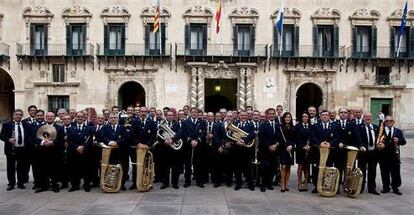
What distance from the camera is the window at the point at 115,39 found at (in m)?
28.8

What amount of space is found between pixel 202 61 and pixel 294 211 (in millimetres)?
20989

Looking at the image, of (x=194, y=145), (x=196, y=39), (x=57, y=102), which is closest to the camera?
(x=194, y=145)

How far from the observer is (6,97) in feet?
109

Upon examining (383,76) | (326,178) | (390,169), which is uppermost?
(383,76)

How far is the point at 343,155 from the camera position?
10336mm

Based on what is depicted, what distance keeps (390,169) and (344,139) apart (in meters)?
1.31

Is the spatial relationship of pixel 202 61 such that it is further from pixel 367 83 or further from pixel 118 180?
pixel 118 180

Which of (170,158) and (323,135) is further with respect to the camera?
(170,158)

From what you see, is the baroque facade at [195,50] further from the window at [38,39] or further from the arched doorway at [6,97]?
the arched doorway at [6,97]

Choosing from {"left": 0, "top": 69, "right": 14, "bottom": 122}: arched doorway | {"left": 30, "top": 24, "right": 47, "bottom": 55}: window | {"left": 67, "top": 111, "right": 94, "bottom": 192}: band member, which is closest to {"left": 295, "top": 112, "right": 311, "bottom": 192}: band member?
{"left": 67, "top": 111, "right": 94, "bottom": 192}: band member

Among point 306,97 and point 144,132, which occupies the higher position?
point 306,97

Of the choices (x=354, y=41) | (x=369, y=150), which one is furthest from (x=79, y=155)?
(x=354, y=41)

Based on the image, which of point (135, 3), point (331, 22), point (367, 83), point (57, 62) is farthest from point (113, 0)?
point (367, 83)

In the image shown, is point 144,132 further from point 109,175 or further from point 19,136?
point 19,136
